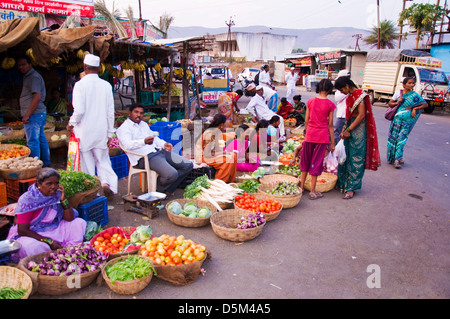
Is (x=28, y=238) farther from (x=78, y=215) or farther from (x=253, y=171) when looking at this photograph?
(x=253, y=171)

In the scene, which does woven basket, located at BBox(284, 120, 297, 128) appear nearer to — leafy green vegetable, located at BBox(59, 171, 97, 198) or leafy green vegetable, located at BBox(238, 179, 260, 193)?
leafy green vegetable, located at BBox(238, 179, 260, 193)

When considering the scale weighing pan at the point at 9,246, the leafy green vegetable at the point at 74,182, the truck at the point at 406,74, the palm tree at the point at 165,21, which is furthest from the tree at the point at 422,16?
the scale weighing pan at the point at 9,246

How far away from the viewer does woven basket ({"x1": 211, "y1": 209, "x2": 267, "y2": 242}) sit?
12.8 ft

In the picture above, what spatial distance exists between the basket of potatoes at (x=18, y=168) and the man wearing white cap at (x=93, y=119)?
0.64 meters

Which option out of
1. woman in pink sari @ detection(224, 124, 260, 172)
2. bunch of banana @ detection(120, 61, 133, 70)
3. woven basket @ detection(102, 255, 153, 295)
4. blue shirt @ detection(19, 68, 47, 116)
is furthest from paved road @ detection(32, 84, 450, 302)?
bunch of banana @ detection(120, 61, 133, 70)

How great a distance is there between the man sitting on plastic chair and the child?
2101 millimetres

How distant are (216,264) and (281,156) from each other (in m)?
4.21

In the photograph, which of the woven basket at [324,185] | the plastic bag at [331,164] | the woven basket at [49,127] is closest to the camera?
the woven basket at [324,185]

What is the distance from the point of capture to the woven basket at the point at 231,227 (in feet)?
12.8

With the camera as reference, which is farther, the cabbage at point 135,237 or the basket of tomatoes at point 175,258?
the cabbage at point 135,237

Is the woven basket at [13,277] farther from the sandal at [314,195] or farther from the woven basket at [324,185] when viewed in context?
the woven basket at [324,185]

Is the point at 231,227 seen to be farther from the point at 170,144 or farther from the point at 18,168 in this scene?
the point at 18,168

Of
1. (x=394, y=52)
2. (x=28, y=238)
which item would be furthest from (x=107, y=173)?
(x=394, y=52)
